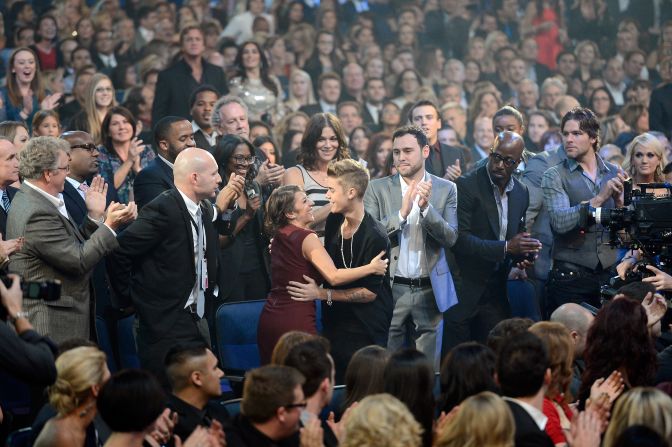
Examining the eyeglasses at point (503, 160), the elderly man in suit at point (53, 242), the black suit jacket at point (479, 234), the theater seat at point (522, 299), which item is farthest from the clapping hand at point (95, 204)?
the theater seat at point (522, 299)

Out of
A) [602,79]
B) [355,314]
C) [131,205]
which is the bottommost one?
[355,314]

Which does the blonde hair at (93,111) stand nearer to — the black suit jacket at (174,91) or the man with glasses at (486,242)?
the black suit jacket at (174,91)

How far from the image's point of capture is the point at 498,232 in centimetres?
764

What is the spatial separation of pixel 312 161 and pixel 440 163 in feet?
4.60

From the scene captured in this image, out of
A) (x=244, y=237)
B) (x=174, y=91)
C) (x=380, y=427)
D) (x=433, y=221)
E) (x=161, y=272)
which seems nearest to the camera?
(x=380, y=427)

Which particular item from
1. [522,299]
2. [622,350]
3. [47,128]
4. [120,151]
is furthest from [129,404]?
[47,128]

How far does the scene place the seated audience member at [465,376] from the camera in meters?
4.84

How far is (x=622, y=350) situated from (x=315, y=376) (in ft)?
4.51

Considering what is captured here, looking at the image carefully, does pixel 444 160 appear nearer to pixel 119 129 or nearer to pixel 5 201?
pixel 119 129

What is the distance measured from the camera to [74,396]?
4.64 m

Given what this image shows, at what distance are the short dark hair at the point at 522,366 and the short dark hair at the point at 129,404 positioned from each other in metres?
1.37

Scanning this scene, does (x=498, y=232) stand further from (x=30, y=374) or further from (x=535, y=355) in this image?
(x=30, y=374)

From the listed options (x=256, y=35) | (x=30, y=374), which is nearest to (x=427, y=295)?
(x=30, y=374)

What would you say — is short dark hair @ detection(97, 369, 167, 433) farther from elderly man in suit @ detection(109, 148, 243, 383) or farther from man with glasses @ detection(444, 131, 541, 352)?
man with glasses @ detection(444, 131, 541, 352)
